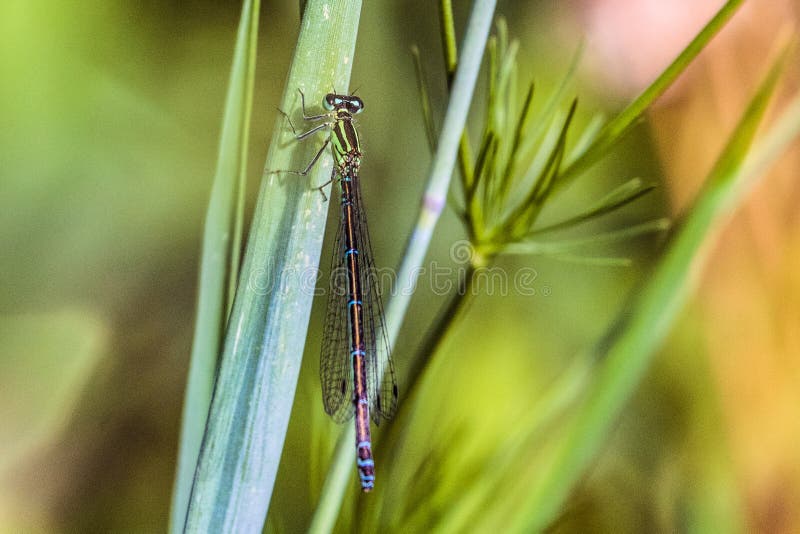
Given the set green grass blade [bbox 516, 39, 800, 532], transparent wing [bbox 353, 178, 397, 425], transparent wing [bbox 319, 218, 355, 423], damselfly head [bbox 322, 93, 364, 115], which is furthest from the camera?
transparent wing [bbox 319, 218, 355, 423]

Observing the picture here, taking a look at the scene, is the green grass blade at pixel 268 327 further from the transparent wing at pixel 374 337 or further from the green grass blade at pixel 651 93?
the green grass blade at pixel 651 93

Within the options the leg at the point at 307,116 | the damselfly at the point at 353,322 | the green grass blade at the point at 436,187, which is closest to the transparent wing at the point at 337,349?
the damselfly at the point at 353,322

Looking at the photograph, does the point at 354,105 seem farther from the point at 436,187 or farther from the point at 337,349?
the point at 337,349

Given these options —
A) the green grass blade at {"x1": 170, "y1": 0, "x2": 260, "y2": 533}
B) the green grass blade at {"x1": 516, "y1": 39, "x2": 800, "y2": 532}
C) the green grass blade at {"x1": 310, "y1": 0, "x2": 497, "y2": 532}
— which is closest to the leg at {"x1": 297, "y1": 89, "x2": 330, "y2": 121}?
the green grass blade at {"x1": 170, "y1": 0, "x2": 260, "y2": 533}

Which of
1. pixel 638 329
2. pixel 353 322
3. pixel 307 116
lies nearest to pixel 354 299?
pixel 353 322

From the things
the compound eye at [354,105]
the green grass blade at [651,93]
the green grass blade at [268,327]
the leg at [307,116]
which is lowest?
the green grass blade at [268,327]

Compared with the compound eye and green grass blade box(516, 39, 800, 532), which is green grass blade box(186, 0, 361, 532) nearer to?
the compound eye

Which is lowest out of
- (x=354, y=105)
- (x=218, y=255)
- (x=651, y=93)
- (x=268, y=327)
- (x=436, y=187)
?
(x=268, y=327)
